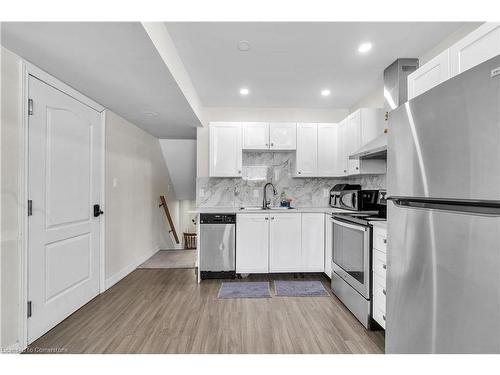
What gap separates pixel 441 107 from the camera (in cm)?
102

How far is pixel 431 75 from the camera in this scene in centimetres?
133

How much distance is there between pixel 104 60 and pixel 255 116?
8.13 ft

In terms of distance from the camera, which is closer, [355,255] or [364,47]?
[364,47]

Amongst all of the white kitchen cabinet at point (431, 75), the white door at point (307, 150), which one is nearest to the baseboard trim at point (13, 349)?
the white kitchen cabinet at point (431, 75)

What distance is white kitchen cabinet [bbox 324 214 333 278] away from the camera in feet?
10.1

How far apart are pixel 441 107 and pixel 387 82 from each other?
192 cm

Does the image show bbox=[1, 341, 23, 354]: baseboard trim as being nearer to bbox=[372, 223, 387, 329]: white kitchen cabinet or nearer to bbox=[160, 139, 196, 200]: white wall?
bbox=[372, 223, 387, 329]: white kitchen cabinet

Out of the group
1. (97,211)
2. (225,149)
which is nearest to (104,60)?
(97,211)

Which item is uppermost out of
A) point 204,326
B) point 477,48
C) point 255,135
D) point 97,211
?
point 255,135

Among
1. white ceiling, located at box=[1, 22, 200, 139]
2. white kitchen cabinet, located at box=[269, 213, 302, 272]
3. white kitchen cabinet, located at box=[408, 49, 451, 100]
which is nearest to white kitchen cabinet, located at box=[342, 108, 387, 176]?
white kitchen cabinet, located at box=[269, 213, 302, 272]

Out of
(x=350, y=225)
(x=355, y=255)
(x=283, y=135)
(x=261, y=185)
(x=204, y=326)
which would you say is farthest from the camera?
(x=261, y=185)

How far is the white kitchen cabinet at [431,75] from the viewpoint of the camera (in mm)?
1228

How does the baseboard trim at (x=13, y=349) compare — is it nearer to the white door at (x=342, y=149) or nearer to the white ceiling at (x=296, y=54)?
the white ceiling at (x=296, y=54)

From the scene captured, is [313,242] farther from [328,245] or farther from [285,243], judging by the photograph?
[285,243]
